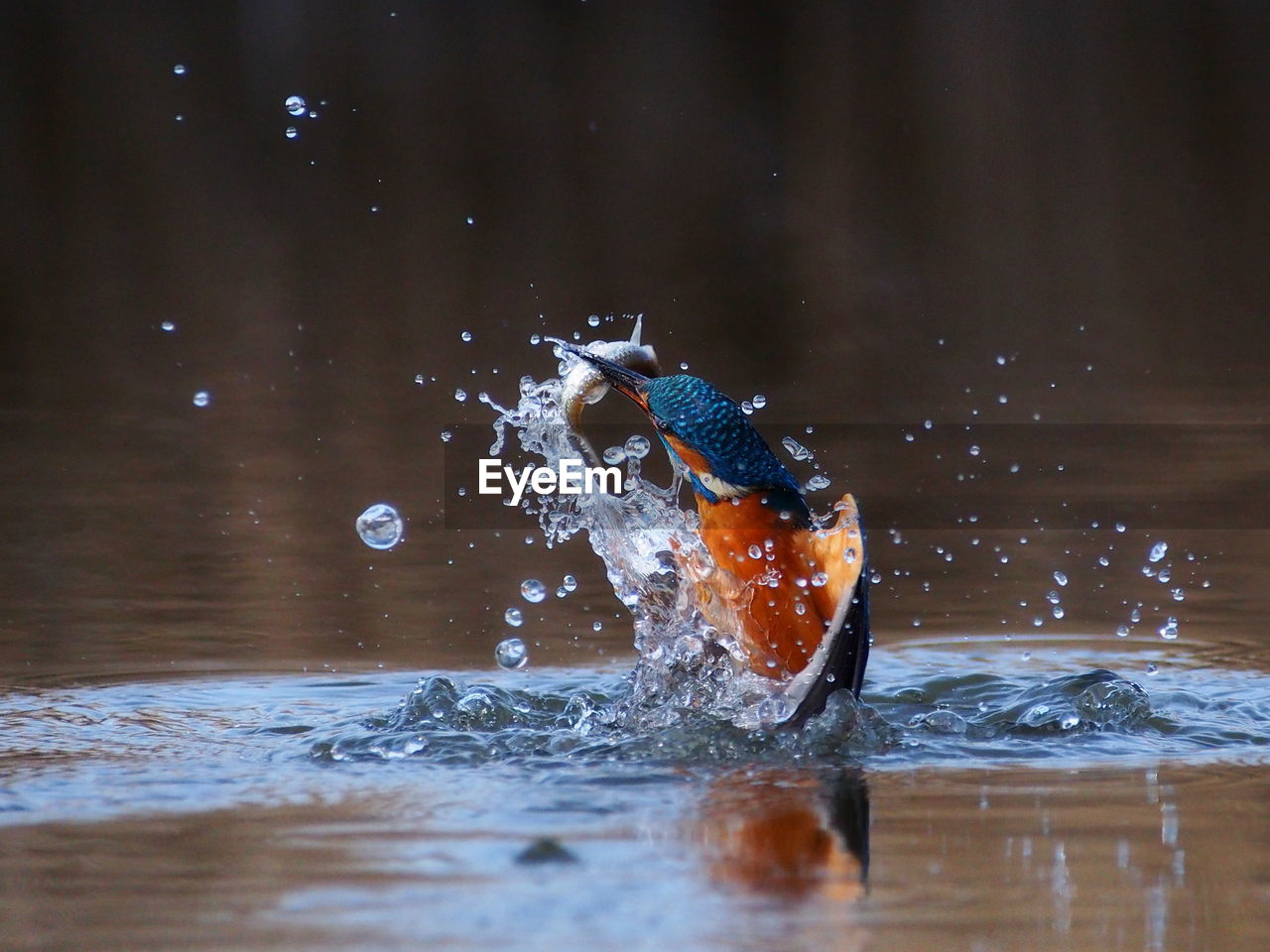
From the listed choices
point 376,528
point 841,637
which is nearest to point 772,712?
point 841,637

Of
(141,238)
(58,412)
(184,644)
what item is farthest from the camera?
(141,238)

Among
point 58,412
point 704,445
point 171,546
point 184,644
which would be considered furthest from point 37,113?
point 704,445

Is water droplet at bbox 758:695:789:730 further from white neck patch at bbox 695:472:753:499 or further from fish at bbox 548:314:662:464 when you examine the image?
fish at bbox 548:314:662:464

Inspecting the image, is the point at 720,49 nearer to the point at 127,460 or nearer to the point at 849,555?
the point at 127,460

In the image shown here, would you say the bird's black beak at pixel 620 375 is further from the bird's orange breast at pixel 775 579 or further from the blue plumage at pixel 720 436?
the bird's orange breast at pixel 775 579

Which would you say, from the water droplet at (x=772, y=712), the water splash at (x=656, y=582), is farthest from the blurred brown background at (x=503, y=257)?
the water droplet at (x=772, y=712)

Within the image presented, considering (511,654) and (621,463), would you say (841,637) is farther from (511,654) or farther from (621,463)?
(621,463)
